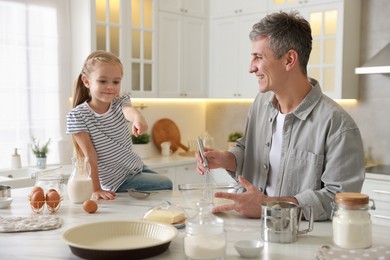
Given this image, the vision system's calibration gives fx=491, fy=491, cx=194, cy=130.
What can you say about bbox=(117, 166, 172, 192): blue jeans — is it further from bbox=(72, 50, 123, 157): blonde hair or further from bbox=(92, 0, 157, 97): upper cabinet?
bbox=(92, 0, 157, 97): upper cabinet

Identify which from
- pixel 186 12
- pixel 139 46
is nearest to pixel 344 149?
pixel 139 46

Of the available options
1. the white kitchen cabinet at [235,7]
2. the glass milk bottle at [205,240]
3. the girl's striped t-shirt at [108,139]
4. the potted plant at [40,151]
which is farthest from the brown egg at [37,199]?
the white kitchen cabinet at [235,7]

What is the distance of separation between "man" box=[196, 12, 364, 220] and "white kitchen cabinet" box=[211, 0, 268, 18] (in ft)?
8.25

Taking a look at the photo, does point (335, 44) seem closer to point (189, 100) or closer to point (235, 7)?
point (235, 7)

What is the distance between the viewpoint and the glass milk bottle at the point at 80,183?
1955mm

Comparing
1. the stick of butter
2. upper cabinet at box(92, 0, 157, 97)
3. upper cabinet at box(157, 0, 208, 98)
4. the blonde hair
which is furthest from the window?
the stick of butter

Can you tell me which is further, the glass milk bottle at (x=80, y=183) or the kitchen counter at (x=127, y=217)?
the glass milk bottle at (x=80, y=183)

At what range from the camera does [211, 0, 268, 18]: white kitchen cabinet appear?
4656 millimetres

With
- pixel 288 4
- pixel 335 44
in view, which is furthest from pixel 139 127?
pixel 288 4

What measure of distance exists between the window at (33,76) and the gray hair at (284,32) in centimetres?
257

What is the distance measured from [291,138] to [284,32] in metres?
0.44

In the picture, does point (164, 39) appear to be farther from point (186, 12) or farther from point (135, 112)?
point (135, 112)

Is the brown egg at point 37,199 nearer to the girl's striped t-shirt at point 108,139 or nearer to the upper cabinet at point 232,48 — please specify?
the girl's striped t-shirt at point 108,139

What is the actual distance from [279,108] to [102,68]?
0.87 meters
